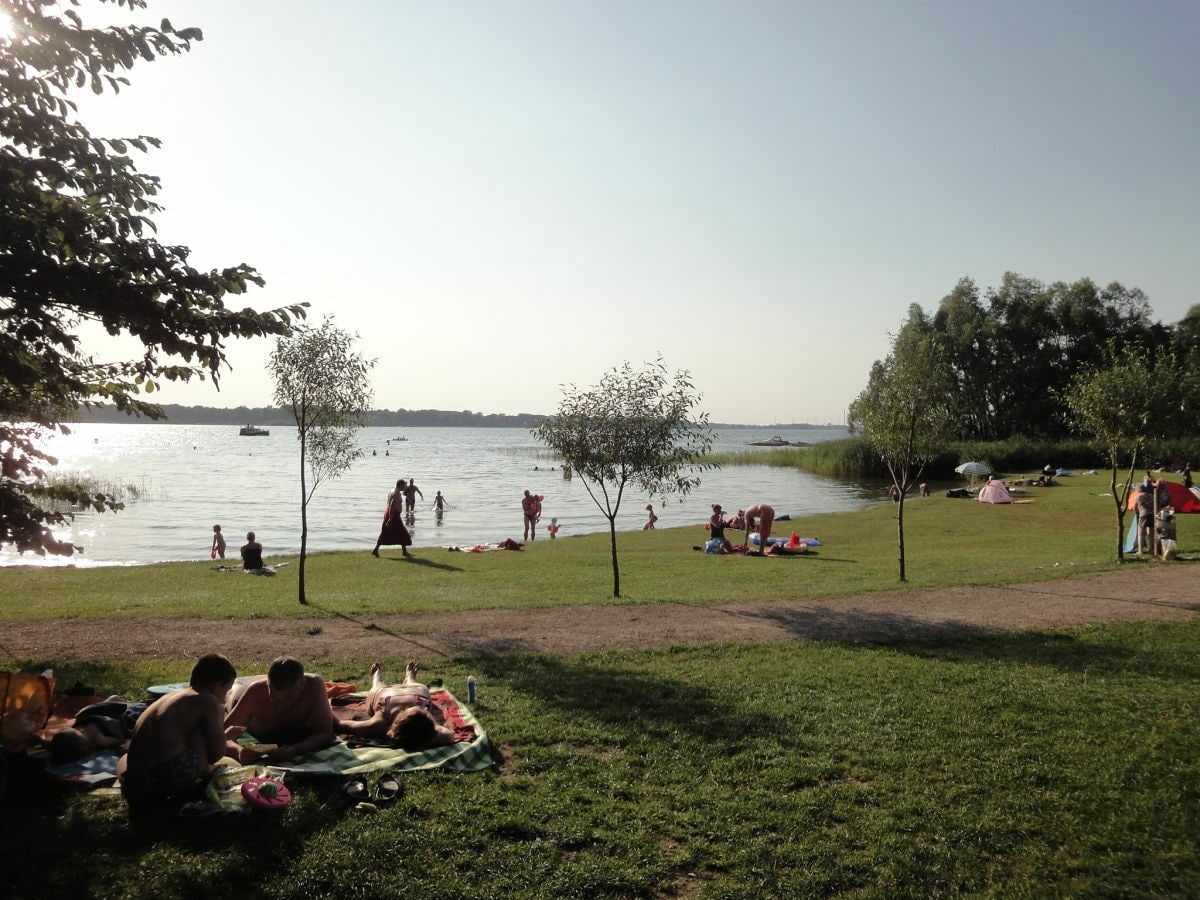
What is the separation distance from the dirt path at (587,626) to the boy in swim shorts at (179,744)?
15.0 feet

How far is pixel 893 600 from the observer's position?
607 inches

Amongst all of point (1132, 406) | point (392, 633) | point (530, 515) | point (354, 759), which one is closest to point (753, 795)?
point (354, 759)

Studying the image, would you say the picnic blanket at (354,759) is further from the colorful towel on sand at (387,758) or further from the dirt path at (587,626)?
the dirt path at (587,626)

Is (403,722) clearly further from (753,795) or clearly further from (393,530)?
(393,530)

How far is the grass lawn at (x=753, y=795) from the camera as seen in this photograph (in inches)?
206

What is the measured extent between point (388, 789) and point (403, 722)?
1.04m

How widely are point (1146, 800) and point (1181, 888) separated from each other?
127cm

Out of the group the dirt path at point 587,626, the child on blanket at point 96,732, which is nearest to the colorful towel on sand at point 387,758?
the child on blanket at point 96,732

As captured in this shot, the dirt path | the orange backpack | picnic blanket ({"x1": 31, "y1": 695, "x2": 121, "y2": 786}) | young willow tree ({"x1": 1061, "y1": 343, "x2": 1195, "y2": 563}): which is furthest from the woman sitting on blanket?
young willow tree ({"x1": 1061, "y1": 343, "x2": 1195, "y2": 563})

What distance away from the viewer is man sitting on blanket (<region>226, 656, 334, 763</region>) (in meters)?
7.26

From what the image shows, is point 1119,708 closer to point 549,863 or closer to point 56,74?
point 549,863

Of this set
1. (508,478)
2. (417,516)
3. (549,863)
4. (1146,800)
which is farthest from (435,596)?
(508,478)

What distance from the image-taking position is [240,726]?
7520mm

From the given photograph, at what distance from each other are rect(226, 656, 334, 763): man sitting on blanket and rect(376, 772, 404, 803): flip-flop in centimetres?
101
